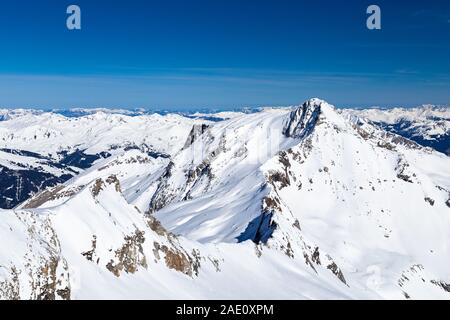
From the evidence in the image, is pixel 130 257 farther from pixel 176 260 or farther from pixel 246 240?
pixel 246 240

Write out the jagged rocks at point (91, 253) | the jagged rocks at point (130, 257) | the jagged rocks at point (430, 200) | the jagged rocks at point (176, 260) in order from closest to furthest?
the jagged rocks at point (91, 253) < the jagged rocks at point (130, 257) < the jagged rocks at point (176, 260) < the jagged rocks at point (430, 200)

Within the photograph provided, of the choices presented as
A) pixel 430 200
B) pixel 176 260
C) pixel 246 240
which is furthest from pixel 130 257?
pixel 430 200

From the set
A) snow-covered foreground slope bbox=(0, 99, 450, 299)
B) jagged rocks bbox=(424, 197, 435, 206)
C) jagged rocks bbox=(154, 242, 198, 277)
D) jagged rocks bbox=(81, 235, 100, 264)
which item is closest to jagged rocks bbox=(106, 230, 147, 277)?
snow-covered foreground slope bbox=(0, 99, 450, 299)

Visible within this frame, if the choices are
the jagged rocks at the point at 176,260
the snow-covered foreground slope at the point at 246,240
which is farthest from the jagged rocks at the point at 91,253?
the jagged rocks at the point at 176,260

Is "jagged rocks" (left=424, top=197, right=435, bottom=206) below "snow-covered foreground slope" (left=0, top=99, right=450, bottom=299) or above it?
below

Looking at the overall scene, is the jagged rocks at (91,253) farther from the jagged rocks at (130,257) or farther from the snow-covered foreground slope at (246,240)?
the jagged rocks at (130,257)

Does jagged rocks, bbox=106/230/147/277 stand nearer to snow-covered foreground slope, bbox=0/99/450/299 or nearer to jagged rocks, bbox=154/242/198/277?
snow-covered foreground slope, bbox=0/99/450/299
